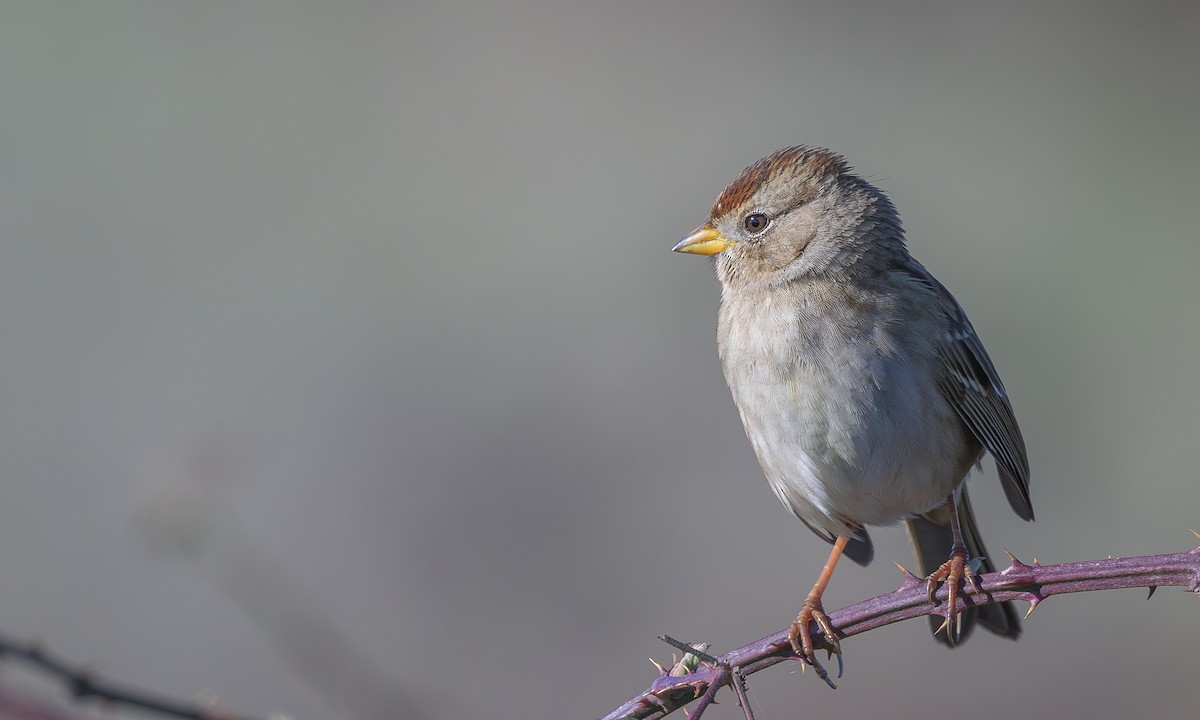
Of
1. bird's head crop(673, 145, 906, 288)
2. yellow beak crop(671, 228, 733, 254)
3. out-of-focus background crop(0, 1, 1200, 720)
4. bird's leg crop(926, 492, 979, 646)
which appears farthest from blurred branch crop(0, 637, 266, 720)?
out-of-focus background crop(0, 1, 1200, 720)

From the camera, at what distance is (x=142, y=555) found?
8.28 meters

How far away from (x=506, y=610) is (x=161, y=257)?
4964 millimetres

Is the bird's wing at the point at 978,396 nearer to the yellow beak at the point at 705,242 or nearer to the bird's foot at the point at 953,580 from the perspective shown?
the bird's foot at the point at 953,580

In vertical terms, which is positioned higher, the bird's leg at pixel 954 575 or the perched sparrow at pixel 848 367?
the perched sparrow at pixel 848 367

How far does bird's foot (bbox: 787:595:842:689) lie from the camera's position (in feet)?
11.9

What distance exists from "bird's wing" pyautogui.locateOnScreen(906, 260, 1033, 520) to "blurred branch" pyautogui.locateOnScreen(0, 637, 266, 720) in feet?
12.3

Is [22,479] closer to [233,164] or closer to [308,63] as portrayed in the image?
[233,164]

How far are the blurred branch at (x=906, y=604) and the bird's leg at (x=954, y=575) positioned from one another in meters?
0.18

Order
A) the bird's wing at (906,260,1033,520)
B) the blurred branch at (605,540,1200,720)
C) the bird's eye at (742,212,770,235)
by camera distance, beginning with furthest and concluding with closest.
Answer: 1. the bird's eye at (742,212,770,235)
2. the bird's wing at (906,260,1033,520)
3. the blurred branch at (605,540,1200,720)

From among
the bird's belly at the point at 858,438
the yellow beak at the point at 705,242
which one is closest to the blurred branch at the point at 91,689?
the bird's belly at the point at 858,438

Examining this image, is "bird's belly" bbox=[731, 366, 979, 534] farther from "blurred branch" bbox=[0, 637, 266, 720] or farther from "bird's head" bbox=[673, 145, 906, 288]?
"blurred branch" bbox=[0, 637, 266, 720]

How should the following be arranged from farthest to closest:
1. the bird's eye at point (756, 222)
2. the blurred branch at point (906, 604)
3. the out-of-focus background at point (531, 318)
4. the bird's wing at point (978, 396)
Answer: the out-of-focus background at point (531, 318)
the bird's eye at point (756, 222)
the bird's wing at point (978, 396)
the blurred branch at point (906, 604)

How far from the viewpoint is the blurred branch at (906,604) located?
2.82 meters

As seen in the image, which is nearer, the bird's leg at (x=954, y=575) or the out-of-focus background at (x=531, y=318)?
the bird's leg at (x=954, y=575)
